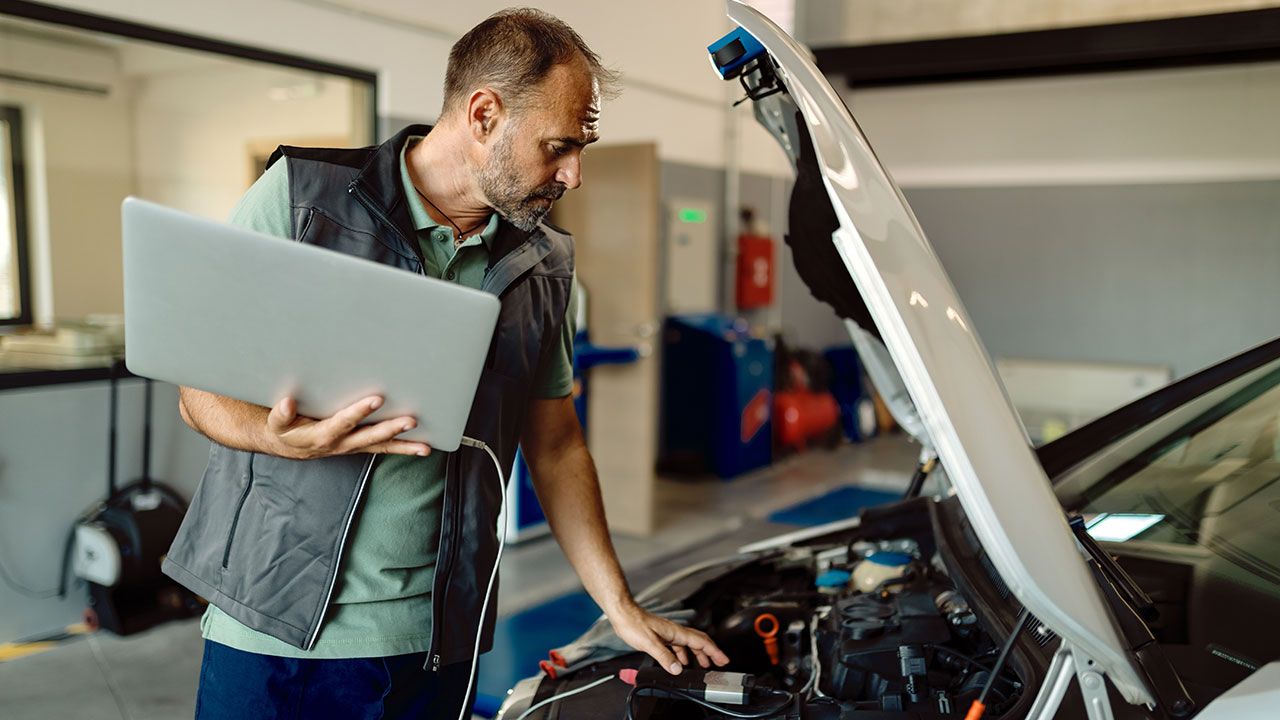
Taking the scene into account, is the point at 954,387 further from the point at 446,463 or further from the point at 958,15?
the point at 958,15

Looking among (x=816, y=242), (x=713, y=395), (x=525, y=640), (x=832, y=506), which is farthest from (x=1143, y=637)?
(x=713, y=395)

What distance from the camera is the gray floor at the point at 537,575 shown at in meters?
3.39

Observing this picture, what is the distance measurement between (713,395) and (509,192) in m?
5.76

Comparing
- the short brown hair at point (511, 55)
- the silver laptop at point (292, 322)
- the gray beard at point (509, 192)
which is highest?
the short brown hair at point (511, 55)

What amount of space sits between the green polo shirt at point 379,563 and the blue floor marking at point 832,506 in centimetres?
462

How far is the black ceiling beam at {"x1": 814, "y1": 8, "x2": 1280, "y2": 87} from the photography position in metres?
7.09

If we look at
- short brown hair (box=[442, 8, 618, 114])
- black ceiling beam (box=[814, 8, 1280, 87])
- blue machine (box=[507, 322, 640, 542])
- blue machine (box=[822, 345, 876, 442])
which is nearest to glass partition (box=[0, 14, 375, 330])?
blue machine (box=[507, 322, 640, 542])

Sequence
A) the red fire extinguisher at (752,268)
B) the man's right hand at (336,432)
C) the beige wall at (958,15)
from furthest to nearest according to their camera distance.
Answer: the red fire extinguisher at (752,268)
the beige wall at (958,15)
the man's right hand at (336,432)

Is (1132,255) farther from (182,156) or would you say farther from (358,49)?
(182,156)

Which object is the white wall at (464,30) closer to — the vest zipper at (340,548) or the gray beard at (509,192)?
the gray beard at (509,192)

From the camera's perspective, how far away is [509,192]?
1513mm

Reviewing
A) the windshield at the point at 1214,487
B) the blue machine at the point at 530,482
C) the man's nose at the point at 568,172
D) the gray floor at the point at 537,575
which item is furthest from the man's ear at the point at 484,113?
the blue machine at the point at 530,482

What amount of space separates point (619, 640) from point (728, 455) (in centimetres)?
548

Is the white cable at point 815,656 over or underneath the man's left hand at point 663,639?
underneath
